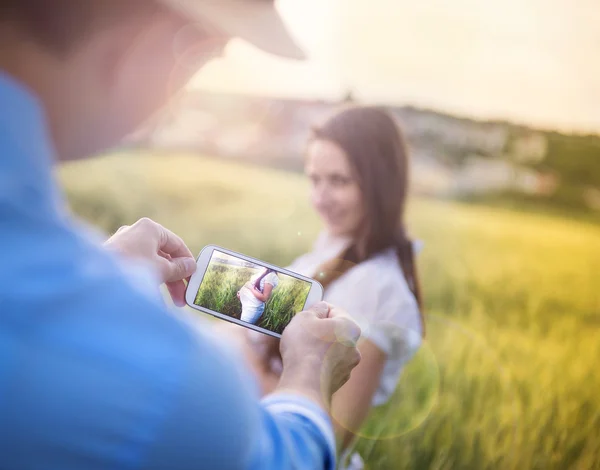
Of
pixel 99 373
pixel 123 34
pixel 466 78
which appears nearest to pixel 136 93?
pixel 123 34

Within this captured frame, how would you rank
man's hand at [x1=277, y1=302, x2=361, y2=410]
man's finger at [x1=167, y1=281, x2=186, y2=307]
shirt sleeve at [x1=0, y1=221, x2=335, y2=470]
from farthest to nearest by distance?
man's finger at [x1=167, y1=281, x2=186, y2=307], man's hand at [x1=277, y1=302, x2=361, y2=410], shirt sleeve at [x1=0, y1=221, x2=335, y2=470]

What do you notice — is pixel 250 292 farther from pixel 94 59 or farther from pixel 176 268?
pixel 94 59

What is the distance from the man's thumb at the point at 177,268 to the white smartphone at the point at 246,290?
123 millimetres

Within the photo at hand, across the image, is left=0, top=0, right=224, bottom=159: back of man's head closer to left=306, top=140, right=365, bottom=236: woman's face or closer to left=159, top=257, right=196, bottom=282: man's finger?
left=159, top=257, right=196, bottom=282: man's finger

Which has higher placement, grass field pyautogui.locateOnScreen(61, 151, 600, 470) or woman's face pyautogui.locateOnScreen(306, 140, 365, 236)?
woman's face pyautogui.locateOnScreen(306, 140, 365, 236)

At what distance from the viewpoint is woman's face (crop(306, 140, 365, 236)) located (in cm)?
111

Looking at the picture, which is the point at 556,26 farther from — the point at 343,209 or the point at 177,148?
the point at 177,148

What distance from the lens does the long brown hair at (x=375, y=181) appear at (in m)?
1.10

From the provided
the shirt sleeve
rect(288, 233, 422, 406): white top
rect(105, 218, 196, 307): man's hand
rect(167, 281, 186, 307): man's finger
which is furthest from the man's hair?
rect(288, 233, 422, 406): white top

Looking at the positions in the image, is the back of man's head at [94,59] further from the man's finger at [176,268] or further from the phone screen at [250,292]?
the phone screen at [250,292]

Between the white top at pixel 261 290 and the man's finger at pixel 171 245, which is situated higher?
the man's finger at pixel 171 245

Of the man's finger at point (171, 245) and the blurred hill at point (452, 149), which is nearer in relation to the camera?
the man's finger at point (171, 245)

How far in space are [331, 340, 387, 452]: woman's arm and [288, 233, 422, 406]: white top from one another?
2cm

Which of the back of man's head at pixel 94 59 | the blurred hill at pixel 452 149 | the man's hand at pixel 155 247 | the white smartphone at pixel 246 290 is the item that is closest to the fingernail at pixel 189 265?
the man's hand at pixel 155 247
